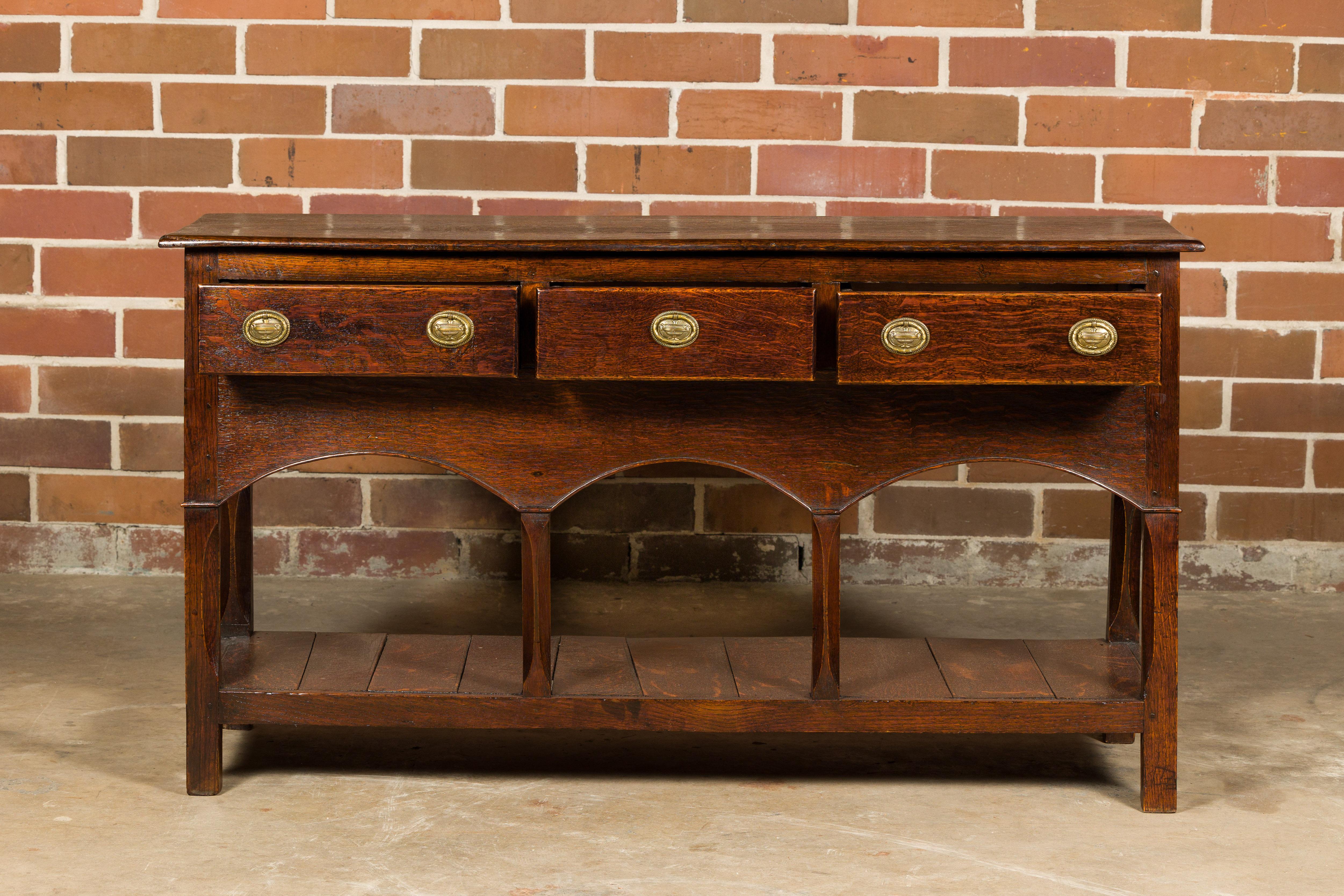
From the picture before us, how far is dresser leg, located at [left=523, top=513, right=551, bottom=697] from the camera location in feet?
7.05

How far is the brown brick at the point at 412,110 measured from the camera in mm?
3311

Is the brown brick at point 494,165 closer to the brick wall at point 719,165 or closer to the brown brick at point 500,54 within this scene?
the brick wall at point 719,165

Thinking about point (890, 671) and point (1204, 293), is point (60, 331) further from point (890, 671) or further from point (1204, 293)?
point (1204, 293)

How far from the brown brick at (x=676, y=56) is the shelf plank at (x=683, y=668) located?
148 centimetres

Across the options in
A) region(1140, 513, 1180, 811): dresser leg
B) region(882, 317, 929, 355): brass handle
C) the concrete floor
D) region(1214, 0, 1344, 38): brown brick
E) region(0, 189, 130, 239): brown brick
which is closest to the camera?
the concrete floor

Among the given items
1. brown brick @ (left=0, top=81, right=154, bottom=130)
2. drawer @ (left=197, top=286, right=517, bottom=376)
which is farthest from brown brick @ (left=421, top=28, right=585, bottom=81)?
drawer @ (left=197, top=286, right=517, bottom=376)

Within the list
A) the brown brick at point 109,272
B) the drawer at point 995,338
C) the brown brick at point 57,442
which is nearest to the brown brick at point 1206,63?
the drawer at point 995,338

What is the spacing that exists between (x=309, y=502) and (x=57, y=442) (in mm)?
642

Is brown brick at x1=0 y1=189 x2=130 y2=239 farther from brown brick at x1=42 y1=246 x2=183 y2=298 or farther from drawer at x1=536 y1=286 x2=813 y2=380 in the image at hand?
drawer at x1=536 y1=286 x2=813 y2=380

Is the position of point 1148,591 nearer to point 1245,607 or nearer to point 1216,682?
point 1216,682

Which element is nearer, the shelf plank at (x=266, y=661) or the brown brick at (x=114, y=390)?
the shelf plank at (x=266, y=661)

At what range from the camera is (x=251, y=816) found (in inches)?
82.7

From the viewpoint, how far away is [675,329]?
2.03m

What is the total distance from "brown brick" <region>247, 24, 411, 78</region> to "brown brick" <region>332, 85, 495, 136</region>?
0.04 metres
